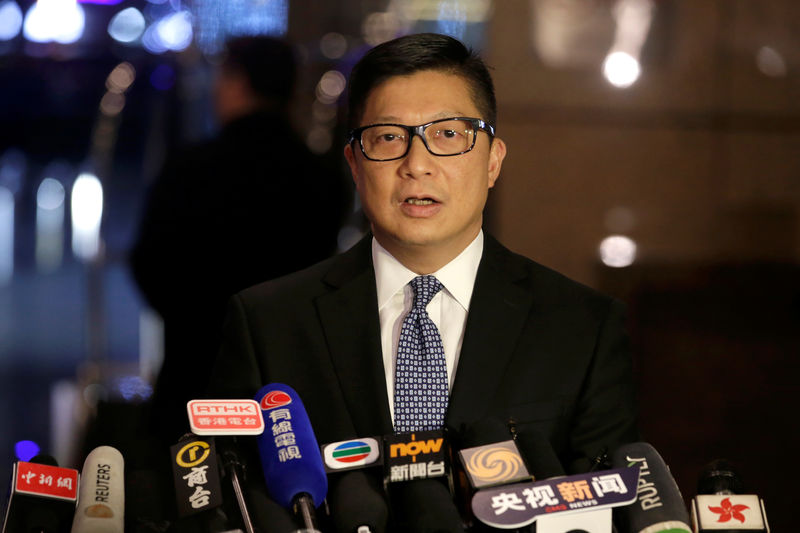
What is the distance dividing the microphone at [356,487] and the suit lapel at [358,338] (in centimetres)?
31

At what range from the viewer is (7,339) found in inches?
129

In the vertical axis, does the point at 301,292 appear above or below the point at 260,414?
above

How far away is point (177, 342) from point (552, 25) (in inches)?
64.1

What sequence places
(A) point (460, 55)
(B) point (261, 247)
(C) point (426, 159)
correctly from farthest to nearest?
1. (B) point (261, 247)
2. (A) point (460, 55)
3. (C) point (426, 159)

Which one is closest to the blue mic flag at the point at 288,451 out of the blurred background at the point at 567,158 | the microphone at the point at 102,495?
the microphone at the point at 102,495

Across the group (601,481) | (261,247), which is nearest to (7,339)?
(261,247)

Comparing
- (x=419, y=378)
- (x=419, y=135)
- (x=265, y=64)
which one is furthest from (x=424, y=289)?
(x=265, y=64)

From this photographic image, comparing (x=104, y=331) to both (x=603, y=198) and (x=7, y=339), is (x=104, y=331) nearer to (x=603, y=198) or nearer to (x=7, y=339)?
(x=7, y=339)

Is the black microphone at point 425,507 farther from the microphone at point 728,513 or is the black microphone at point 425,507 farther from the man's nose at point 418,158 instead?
the man's nose at point 418,158

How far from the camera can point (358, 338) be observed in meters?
1.60

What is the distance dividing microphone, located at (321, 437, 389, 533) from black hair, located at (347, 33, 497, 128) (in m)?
0.63

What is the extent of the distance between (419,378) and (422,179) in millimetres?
337

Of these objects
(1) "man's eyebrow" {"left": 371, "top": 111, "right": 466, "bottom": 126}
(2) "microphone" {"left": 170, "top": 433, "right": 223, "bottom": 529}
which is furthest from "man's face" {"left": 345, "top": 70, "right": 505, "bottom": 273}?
(2) "microphone" {"left": 170, "top": 433, "right": 223, "bottom": 529}

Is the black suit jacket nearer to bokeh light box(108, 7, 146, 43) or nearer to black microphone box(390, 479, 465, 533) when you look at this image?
black microphone box(390, 479, 465, 533)
